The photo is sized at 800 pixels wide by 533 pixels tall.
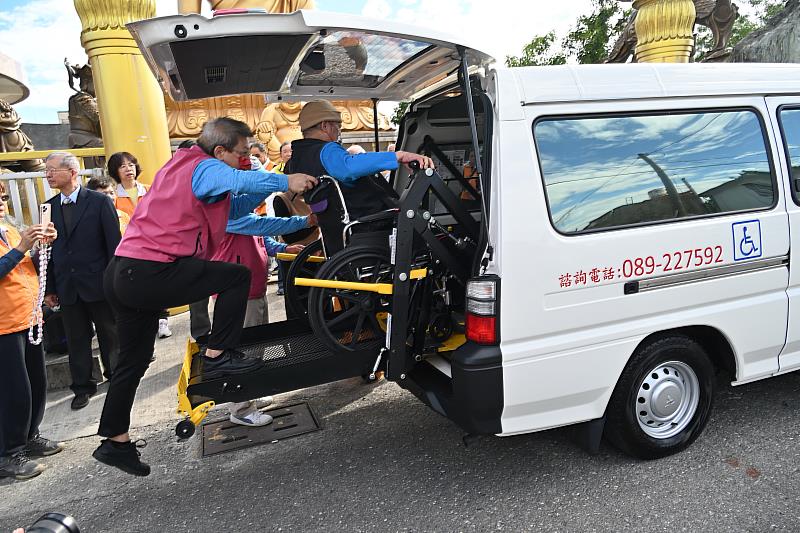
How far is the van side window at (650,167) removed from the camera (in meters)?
2.69

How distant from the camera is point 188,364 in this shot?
122 inches

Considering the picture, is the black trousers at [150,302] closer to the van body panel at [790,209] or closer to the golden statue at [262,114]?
the van body panel at [790,209]

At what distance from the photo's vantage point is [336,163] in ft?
9.98

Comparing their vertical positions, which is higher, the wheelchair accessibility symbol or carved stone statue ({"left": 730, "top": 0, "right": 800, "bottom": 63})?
carved stone statue ({"left": 730, "top": 0, "right": 800, "bottom": 63})

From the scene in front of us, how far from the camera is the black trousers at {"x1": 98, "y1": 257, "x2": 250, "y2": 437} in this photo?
2775mm

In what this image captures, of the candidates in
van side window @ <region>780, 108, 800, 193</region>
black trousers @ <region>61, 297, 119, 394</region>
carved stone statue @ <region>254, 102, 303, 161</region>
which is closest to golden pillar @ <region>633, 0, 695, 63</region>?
carved stone statue @ <region>254, 102, 303, 161</region>

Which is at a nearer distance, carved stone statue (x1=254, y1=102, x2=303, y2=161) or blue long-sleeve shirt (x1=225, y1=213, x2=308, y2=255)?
blue long-sleeve shirt (x1=225, y1=213, x2=308, y2=255)

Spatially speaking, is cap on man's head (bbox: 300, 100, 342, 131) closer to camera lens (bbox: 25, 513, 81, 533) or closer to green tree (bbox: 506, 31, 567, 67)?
camera lens (bbox: 25, 513, 81, 533)

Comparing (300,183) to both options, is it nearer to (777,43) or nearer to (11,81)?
(11,81)

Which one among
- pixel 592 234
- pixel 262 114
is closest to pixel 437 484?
pixel 592 234

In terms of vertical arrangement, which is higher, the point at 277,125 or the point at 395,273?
the point at 277,125

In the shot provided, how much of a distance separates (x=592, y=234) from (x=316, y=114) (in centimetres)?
170

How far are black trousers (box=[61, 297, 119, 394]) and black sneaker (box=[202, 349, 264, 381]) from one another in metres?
1.87

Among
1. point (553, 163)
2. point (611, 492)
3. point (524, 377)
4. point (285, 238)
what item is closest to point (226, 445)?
point (285, 238)
